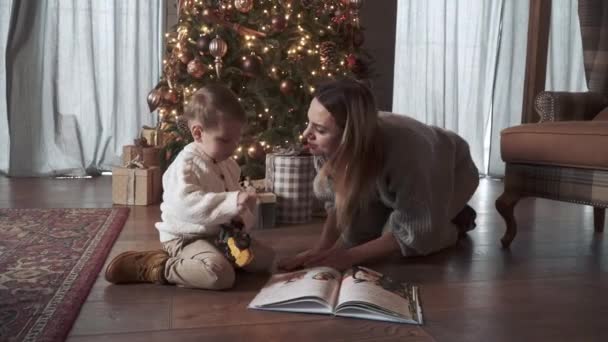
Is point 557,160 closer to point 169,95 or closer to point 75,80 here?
point 169,95

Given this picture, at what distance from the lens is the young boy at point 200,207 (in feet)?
4.60

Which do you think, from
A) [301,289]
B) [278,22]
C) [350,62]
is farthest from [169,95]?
[301,289]

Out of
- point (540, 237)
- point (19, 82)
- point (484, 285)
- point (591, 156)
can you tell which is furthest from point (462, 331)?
point (19, 82)

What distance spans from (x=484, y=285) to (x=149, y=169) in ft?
5.29

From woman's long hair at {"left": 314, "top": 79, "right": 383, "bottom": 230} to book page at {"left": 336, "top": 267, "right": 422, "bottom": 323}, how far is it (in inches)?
8.2

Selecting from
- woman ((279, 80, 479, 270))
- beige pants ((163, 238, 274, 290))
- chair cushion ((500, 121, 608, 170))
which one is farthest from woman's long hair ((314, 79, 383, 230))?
chair cushion ((500, 121, 608, 170))

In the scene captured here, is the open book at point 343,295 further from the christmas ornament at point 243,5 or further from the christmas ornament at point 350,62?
the christmas ornament at point 350,62

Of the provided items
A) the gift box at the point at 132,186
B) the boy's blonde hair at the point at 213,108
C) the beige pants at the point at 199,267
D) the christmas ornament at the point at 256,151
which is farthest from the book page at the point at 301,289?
the gift box at the point at 132,186

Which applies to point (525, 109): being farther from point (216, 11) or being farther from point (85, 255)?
point (85, 255)

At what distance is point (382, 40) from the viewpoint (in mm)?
3754

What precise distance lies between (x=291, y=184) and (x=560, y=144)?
99 cm

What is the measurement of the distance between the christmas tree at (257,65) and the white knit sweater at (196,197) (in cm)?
106

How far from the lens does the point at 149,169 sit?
2.60 meters

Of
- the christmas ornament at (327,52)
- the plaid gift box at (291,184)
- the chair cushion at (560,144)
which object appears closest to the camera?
the chair cushion at (560,144)
